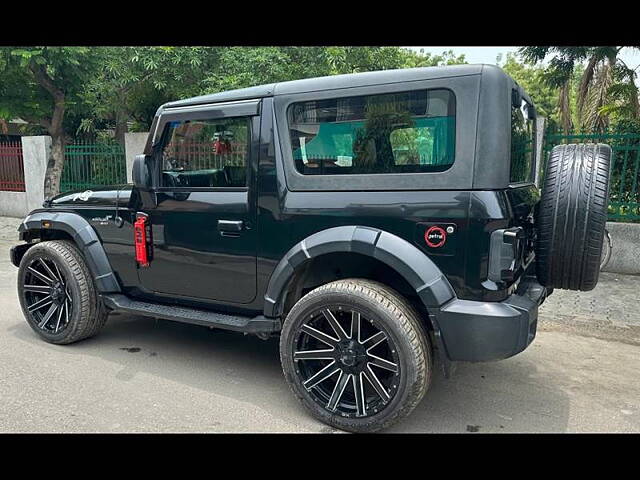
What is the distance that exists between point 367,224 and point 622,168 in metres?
5.24

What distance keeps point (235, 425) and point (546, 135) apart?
19.2 ft

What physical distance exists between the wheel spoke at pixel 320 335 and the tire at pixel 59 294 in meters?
2.04

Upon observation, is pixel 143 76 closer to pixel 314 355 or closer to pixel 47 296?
pixel 47 296

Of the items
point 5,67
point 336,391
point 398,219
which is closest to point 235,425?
point 336,391

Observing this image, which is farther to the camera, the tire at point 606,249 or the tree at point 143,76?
the tree at point 143,76

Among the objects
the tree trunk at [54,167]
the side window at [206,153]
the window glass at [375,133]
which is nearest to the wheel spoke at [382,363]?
the window glass at [375,133]

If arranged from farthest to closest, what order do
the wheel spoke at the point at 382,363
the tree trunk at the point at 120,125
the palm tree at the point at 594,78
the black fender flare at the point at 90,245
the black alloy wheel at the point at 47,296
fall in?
the tree trunk at the point at 120,125, the palm tree at the point at 594,78, the black alloy wheel at the point at 47,296, the black fender flare at the point at 90,245, the wheel spoke at the point at 382,363

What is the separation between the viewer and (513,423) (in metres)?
2.98

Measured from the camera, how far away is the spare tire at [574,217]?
8.70 ft

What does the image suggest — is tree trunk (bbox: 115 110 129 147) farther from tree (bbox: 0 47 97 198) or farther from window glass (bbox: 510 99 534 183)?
window glass (bbox: 510 99 534 183)

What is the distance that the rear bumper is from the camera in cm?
252

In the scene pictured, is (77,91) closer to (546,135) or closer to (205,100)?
(205,100)

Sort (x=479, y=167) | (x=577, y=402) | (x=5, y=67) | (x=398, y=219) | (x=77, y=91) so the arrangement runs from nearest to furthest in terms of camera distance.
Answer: (x=479, y=167)
(x=398, y=219)
(x=577, y=402)
(x=5, y=67)
(x=77, y=91)

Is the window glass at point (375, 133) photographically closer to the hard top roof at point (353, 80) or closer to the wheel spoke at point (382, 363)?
the hard top roof at point (353, 80)
